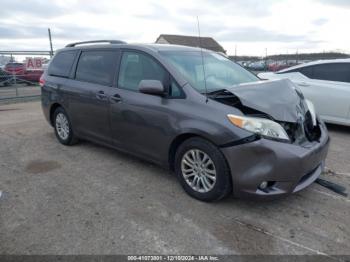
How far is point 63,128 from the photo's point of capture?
18.4ft

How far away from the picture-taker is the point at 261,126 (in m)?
3.12

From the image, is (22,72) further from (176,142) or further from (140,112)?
(176,142)

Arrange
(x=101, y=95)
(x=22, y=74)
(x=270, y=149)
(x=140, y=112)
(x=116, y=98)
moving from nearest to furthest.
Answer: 1. (x=270, y=149)
2. (x=140, y=112)
3. (x=116, y=98)
4. (x=101, y=95)
5. (x=22, y=74)

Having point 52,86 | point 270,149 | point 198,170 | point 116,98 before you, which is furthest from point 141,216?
point 52,86

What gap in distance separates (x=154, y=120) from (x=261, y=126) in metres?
1.29

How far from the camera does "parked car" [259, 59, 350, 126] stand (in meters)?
6.45

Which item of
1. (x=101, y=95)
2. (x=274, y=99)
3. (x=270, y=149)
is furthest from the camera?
(x=101, y=95)

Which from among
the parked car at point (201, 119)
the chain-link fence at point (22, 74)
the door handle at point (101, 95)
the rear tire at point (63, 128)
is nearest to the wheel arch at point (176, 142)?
the parked car at point (201, 119)

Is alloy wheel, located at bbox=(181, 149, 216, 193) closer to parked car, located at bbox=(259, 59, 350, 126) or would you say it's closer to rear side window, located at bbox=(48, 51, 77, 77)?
rear side window, located at bbox=(48, 51, 77, 77)

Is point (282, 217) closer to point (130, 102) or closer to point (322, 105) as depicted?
point (130, 102)

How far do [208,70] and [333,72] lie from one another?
3887 mm

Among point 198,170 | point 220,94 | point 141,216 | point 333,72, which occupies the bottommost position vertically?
point 141,216

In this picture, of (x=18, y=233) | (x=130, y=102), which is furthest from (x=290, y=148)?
(x=18, y=233)

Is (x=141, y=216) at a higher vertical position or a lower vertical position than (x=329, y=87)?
lower
